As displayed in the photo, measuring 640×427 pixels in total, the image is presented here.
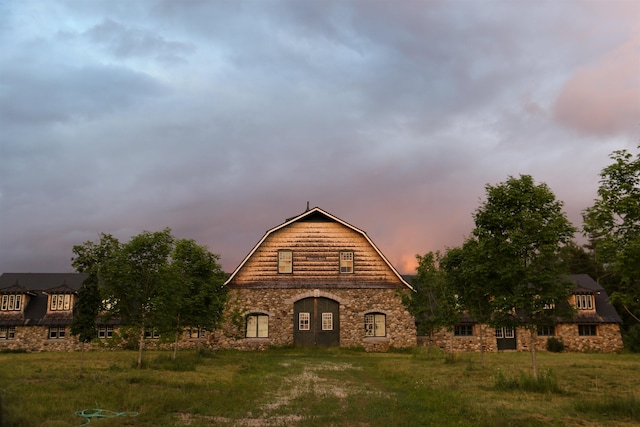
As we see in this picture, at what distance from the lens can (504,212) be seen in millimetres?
17547

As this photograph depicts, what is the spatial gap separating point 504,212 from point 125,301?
15.9 meters

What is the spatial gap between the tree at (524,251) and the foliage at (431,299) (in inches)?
380

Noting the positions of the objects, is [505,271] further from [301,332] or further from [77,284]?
[77,284]

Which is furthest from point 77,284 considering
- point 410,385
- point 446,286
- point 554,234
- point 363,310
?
point 554,234

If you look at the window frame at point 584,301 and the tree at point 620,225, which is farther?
the window frame at point 584,301

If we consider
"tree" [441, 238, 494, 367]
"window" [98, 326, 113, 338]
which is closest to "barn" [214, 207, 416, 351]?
"tree" [441, 238, 494, 367]

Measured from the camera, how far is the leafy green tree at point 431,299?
27.9 m

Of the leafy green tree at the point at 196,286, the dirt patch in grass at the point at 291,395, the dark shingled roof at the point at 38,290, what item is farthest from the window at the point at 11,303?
the dirt patch in grass at the point at 291,395

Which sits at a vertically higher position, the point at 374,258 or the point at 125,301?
the point at 374,258

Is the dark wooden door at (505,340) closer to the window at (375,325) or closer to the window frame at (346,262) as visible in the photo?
the window at (375,325)

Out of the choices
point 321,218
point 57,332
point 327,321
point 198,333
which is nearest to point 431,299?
point 327,321


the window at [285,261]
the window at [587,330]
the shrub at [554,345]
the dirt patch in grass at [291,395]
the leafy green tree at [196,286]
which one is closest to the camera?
the dirt patch in grass at [291,395]

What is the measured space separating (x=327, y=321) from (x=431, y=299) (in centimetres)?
815

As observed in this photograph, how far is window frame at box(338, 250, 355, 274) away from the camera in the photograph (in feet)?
122
